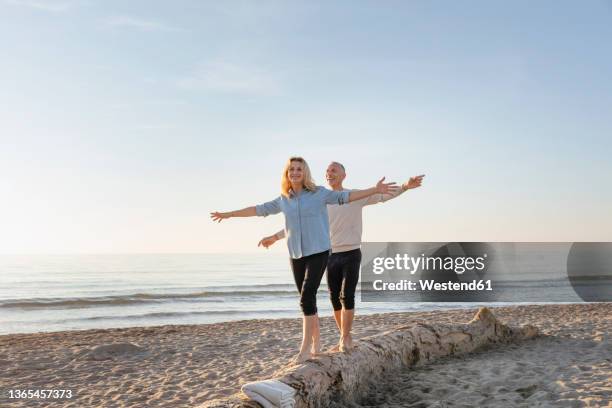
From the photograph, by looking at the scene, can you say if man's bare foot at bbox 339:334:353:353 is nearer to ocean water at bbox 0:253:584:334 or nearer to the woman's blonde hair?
the woman's blonde hair

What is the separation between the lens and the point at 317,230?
14.7 ft

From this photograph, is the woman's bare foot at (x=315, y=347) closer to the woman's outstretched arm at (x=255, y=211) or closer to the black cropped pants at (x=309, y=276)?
the black cropped pants at (x=309, y=276)

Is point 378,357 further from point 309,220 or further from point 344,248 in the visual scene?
point 309,220

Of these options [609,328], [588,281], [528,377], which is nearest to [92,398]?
[528,377]

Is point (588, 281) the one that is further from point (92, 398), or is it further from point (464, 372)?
point (92, 398)

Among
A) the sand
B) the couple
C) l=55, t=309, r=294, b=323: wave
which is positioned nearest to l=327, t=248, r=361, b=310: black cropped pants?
the couple

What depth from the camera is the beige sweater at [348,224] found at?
16.2 feet

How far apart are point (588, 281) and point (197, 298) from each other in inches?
884

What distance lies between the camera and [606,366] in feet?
20.0

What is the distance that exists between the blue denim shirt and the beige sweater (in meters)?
0.44

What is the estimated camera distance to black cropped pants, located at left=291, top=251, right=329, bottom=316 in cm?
441

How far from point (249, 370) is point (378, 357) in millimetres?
2168

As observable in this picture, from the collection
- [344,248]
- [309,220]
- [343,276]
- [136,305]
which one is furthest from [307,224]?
[136,305]

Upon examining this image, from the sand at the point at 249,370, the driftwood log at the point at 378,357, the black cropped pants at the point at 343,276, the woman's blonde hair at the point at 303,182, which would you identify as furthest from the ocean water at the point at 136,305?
the woman's blonde hair at the point at 303,182
